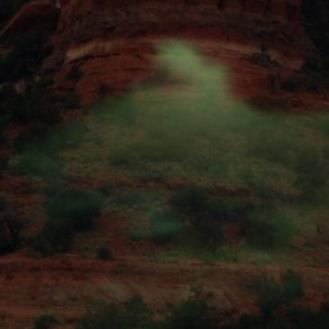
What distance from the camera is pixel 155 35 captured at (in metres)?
40.0

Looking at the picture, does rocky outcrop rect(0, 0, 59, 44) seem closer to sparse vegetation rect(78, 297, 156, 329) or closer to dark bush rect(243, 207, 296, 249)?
dark bush rect(243, 207, 296, 249)

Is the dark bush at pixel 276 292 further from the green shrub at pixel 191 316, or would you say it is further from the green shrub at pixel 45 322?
the green shrub at pixel 45 322

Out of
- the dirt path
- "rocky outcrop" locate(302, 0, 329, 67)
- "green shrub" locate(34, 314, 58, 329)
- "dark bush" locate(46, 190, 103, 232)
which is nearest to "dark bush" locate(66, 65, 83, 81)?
"rocky outcrop" locate(302, 0, 329, 67)

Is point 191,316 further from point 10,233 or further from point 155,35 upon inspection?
point 155,35

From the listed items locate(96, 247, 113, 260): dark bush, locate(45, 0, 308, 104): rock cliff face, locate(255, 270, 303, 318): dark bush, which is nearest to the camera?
locate(255, 270, 303, 318): dark bush

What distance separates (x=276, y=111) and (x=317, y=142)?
1.85m

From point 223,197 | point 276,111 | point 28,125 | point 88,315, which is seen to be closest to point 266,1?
point 276,111

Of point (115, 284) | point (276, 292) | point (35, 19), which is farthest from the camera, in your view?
point (35, 19)

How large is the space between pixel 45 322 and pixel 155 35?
15.8 m

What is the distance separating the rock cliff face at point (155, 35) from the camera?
3922 centimetres

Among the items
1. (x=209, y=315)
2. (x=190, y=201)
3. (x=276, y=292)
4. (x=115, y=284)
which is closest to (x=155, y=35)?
(x=190, y=201)

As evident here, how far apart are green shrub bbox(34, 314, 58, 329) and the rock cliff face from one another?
13.0 m

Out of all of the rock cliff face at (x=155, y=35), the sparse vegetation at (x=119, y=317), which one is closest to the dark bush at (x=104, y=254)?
the sparse vegetation at (x=119, y=317)

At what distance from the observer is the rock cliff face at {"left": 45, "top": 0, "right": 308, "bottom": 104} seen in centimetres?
3922
